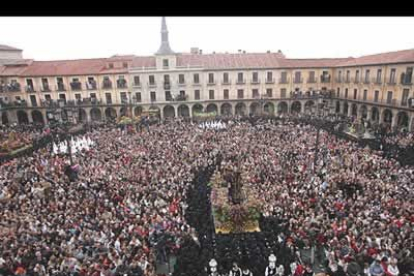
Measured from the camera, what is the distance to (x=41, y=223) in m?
12.4

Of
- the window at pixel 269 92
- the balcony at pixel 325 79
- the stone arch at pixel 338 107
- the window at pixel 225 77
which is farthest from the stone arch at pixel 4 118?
the stone arch at pixel 338 107

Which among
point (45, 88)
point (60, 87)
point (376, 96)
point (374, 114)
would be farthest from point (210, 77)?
point (45, 88)

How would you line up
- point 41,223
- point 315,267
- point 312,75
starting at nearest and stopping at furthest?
1. point 315,267
2. point 41,223
3. point 312,75

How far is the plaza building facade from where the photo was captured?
126 ft

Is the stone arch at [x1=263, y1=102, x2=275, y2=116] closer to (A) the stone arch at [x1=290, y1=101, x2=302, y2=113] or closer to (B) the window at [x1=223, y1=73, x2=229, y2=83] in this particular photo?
(A) the stone arch at [x1=290, y1=101, x2=302, y2=113]

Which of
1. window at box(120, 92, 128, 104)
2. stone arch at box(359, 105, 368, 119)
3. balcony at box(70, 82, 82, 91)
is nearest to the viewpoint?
stone arch at box(359, 105, 368, 119)

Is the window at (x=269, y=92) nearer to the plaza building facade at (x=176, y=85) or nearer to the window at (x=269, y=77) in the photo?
the plaza building facade at (x=176, y=85)

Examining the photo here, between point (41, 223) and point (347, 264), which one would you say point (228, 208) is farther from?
point (41, 223)

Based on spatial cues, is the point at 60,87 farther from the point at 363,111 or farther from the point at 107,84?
the point at 363,111

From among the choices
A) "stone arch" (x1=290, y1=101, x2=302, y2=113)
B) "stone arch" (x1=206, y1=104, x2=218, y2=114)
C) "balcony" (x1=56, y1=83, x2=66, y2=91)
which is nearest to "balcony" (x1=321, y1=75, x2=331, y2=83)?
"stone arch" (x1=290, y1=101, x2=302, y2=113)

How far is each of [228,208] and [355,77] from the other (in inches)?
1237

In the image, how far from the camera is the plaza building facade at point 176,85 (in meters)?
38.5

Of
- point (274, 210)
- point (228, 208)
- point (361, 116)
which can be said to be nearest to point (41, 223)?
point (228, 208)

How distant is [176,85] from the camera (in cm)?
3991
